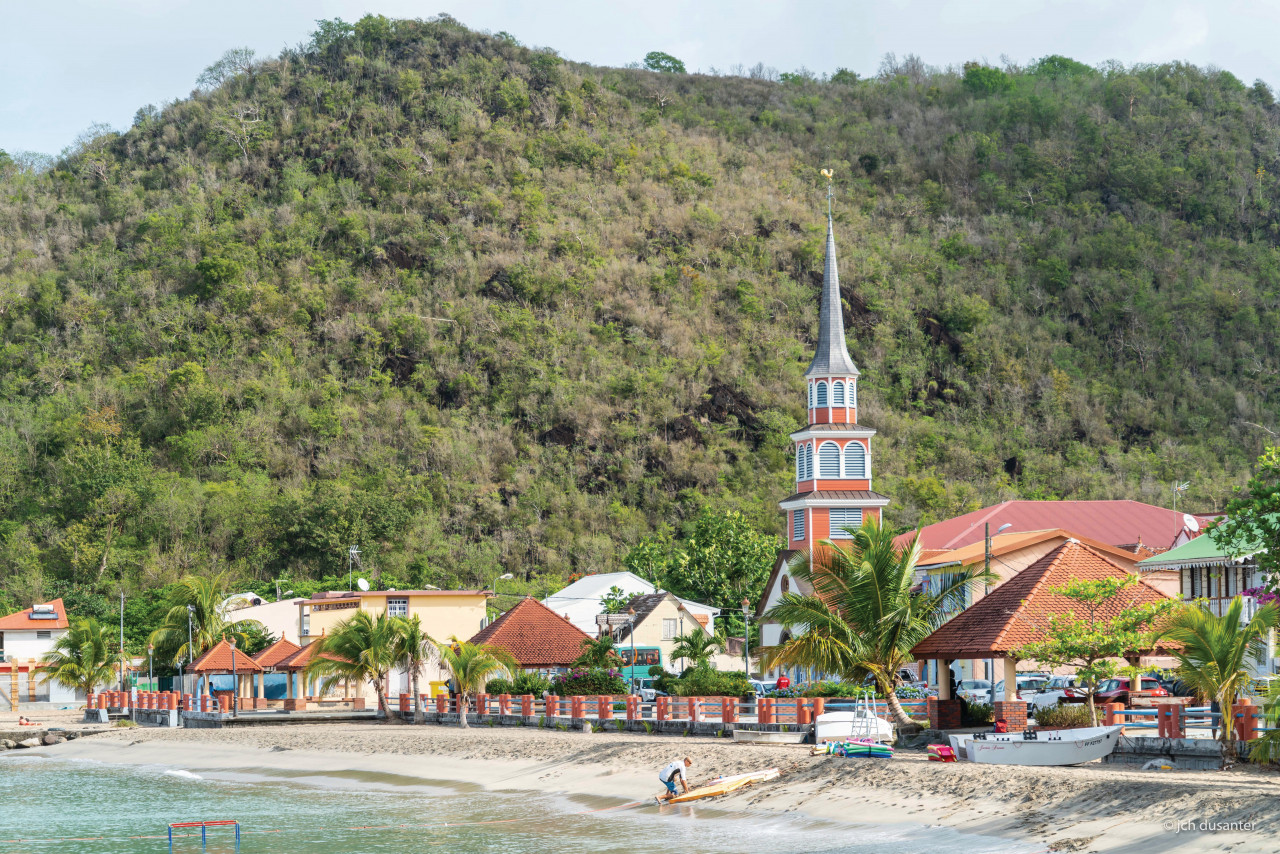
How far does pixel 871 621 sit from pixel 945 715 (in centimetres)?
264

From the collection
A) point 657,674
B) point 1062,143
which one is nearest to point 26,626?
point 657,674

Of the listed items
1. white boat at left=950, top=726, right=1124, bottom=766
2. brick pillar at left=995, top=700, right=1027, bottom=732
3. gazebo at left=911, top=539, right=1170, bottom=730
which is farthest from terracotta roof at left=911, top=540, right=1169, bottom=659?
white boat at left=950, top=726, right=1124, bottom=766

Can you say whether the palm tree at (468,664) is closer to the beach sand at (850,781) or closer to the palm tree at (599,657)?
the beach sand at (850,781)

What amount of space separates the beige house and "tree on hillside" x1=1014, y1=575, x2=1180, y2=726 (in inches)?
1439

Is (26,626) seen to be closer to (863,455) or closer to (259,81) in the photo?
(863,455)

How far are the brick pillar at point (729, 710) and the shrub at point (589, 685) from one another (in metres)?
7.92

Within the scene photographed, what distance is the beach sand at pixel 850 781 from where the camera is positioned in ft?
64.7

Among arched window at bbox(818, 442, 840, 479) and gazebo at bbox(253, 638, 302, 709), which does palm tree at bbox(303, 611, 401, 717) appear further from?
arched window at bbox(818, 442, 840, 479)

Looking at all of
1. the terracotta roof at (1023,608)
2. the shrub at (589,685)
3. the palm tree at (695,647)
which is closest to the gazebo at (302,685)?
the shrub at (589,685)

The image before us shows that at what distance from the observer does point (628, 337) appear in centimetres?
11700

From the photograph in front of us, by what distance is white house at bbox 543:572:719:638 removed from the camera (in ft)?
235

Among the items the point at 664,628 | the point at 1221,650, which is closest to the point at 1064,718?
the point at 1221,650

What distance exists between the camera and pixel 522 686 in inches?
1799

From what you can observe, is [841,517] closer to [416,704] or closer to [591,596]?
[591,596]
